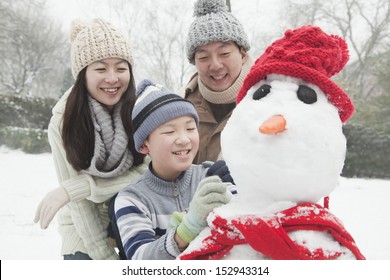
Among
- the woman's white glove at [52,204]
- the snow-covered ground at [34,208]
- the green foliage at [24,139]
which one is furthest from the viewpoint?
the green foliage at [24,139]

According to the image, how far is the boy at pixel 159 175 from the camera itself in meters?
1.34

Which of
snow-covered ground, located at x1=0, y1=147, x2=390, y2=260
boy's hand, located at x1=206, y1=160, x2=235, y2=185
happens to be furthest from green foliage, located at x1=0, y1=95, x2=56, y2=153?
boy's hand, located at x1=206, y1=160, x2=235, y2=185

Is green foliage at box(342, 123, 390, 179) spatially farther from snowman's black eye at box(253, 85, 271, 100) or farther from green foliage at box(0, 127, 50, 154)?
snowman's black eye at box(253, 85, 271, 100)

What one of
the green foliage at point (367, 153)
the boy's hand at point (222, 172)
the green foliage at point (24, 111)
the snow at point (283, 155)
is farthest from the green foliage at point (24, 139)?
the snow at point (283, 155)

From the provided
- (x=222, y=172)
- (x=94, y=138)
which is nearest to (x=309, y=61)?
(x=222, y=172)

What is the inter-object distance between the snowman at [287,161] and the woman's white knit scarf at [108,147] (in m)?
0.91

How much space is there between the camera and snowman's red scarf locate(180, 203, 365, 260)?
0.92 meters

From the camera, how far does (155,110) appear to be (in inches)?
58.0

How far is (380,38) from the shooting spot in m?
15.6

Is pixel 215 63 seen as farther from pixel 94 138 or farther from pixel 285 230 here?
pixel 285 230

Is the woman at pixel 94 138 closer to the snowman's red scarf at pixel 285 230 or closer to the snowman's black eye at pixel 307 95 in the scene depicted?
the snowman's red scarf at pixel 285 230

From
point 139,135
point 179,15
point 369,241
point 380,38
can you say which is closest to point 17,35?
point 179,15

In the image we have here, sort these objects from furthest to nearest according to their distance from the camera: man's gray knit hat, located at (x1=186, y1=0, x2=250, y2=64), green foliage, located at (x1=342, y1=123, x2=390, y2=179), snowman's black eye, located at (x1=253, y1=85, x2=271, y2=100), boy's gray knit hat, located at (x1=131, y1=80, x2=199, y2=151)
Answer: green foliage, located at (x1=342, y1=123, x2=390, y2=179) < man's gray knit hat, located at (x1=186, y1=0, x2=250, y2=64) < boy's gray knit hat, located at (x1=131, y1=80, x2=199, y2=151) < snowman's black eye, located at (x1=253, y1=85, x2=271, y2=100)

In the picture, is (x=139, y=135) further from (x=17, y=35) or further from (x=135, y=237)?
(x=17, y=35)
